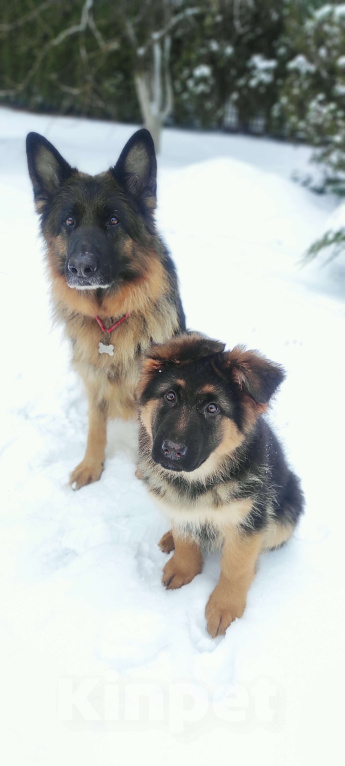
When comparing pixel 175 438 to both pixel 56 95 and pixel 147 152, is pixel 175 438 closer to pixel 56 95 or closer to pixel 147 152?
pixel 147 152

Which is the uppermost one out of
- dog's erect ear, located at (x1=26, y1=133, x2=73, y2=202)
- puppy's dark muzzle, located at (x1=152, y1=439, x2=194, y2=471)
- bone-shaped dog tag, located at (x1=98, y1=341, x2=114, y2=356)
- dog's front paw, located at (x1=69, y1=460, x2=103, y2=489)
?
dog's erect ear, located at (x1=26, y1=133, x2=73, y2=202)

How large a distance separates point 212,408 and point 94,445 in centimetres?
164

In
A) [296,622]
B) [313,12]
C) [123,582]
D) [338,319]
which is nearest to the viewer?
[296,622]

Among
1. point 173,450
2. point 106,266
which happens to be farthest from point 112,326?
point 173,450

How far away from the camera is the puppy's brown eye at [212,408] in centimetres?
240

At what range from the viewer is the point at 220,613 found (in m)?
2.73

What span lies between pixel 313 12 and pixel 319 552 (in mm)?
10443

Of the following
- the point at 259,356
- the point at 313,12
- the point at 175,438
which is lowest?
the point at 175,438

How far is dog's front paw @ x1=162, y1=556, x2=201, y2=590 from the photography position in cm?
298

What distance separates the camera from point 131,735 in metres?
2.24

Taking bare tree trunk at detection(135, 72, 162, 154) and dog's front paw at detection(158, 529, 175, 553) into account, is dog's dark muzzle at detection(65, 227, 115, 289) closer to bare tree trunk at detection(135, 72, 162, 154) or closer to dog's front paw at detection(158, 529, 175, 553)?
dog's front paw at detection(158, 529, 175, 553)

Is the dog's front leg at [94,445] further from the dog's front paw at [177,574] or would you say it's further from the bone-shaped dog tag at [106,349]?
the dog's front paw at [177,574]

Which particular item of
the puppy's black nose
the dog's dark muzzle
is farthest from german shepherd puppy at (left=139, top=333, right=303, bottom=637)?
the dog's dark muzzle

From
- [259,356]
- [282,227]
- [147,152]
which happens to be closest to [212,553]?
[259,356]
